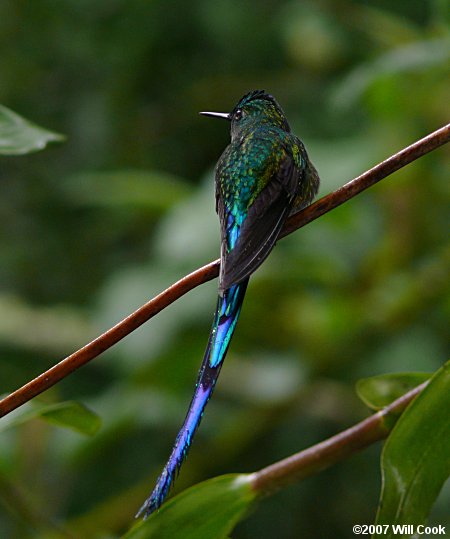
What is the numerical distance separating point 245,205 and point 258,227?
61mm

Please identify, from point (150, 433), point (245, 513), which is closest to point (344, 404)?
point (150, 433)

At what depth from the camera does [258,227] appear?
3.22 feet

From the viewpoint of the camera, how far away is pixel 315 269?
2002mm

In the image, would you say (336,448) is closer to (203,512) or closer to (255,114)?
(203,512)

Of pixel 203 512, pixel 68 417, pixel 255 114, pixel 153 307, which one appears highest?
pixel 255 114

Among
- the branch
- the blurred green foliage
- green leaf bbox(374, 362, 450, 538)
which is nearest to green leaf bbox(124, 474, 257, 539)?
the branch

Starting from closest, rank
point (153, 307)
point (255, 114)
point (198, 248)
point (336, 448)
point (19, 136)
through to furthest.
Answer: point (153, 307) → point (336, 448) → point (19, 136) → point (255, 114) → point (198, 248)

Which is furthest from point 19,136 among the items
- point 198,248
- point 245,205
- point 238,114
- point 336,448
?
point 198,248

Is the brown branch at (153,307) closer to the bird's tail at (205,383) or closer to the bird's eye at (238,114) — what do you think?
the bird's tail at (205,383)

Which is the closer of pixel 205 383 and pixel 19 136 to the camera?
pixel 205 383

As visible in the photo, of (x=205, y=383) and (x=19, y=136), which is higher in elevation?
(x=19, y=136)

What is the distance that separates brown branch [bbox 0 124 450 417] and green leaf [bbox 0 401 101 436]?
6.7 inches

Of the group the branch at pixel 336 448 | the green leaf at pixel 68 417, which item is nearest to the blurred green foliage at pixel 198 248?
the green leaf at pixel 68 417

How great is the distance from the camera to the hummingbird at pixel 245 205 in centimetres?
83
